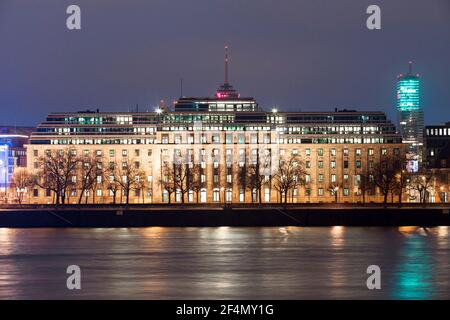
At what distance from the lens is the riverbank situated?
105062 mm

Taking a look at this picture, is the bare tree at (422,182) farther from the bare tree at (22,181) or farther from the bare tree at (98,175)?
the bare tree at (22,181)

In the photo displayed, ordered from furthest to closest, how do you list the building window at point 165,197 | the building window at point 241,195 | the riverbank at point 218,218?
the building window at point 241,195
the building window at point 165,197
the riverbank at point 218,218

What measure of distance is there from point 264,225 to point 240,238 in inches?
820

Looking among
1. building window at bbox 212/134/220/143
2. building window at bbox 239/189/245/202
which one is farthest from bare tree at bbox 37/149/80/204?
building window at bbox 239/189/245/202

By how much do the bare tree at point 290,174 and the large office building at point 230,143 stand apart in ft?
9.85

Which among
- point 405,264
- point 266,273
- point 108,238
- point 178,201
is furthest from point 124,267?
point 178,201

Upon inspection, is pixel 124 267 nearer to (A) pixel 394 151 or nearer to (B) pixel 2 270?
(B) pixel 2 270

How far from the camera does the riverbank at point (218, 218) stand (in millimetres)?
105062

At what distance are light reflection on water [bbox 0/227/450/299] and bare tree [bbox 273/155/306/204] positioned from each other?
4986 cm

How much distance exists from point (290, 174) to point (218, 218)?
42408 millimetres

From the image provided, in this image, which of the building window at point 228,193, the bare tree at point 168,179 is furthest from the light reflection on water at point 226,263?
the building window at point 228,193

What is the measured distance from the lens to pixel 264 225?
107438 millimetres

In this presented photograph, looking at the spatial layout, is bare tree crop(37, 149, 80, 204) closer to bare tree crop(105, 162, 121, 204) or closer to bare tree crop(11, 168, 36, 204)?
bare tree crop(11, 168, 36, 204)
